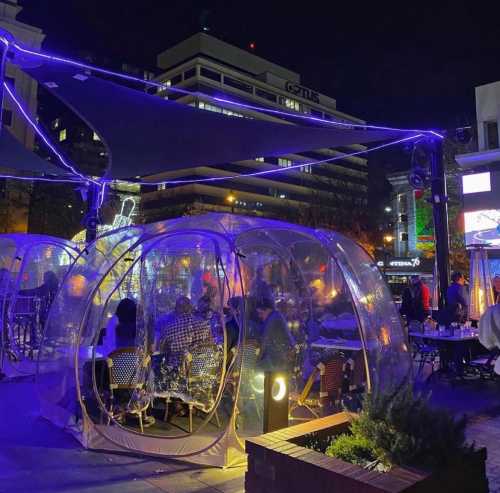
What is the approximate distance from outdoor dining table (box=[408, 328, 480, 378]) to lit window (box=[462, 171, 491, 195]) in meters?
17.4

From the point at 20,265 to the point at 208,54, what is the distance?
2509 inches

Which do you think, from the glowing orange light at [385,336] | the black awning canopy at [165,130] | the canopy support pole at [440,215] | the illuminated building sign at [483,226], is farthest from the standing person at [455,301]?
the illuminated building sign at [483,226]

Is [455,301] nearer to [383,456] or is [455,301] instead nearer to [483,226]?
[383,456]

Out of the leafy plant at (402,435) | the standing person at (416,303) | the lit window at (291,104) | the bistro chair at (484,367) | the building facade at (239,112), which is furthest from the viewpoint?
the lit window at (291,104)

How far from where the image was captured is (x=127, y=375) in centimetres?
573

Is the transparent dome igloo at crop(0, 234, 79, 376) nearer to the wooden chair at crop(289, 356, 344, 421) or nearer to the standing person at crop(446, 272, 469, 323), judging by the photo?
the wooden chair at crop(289, 356, 344, 421)

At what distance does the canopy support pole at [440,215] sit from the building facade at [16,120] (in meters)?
20.9

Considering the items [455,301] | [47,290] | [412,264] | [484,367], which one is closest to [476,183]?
[412,264]

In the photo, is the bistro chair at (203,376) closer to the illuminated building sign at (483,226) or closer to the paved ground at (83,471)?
the paved ground at (83,471)

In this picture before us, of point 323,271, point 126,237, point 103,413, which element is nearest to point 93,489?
point 103,413

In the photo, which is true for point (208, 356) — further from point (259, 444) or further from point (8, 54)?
point (8, 54)

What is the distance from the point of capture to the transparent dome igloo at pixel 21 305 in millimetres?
9273

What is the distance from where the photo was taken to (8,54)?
16.7 ft

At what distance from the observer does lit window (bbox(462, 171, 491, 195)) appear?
2372 centimetres
